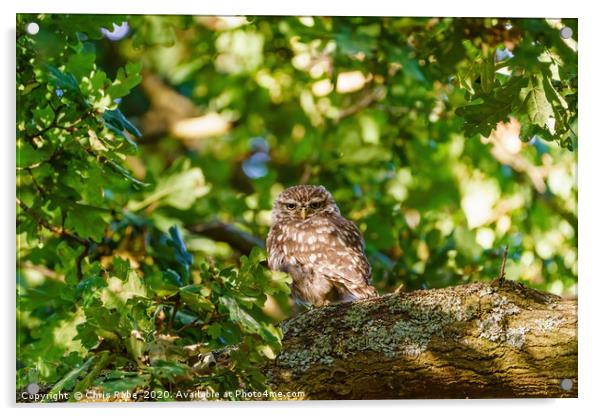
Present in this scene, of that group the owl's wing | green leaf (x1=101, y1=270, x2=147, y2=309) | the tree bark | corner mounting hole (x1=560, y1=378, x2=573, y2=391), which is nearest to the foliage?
green leaf (x1=101, y1=270, x2=147, y2=309)

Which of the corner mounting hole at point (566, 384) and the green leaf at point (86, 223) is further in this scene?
the green leaf at point (86, 223)

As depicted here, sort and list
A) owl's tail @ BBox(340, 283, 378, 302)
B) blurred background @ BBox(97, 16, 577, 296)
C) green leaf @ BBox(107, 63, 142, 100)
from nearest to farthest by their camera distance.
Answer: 1. green leaf @ BBox(107, 63, 142, 100)
2. owl's tail @ BBox(340, 283, 378, 302)
3. blurred background @ BBox(97, 16, 577, 296)

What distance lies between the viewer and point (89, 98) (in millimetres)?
3049

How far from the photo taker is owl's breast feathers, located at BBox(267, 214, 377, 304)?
3369 millimetres

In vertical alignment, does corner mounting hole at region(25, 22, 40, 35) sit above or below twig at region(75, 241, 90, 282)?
above

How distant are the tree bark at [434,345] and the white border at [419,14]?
Result: 4.7 inches

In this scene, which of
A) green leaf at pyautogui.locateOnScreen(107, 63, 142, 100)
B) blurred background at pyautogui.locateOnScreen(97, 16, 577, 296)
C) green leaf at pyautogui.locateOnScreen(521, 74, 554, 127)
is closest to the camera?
green leaf at pyautogui.locateOnScreen(521, 74, 554, 127)

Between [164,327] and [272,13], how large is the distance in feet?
4.29

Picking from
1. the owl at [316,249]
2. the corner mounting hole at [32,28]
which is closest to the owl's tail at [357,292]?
the owl at [316,249]

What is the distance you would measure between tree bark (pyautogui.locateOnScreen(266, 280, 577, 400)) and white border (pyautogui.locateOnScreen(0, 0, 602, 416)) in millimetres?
119

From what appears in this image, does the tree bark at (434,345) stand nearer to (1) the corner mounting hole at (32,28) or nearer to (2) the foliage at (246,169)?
(2) the foliage at (246,169)

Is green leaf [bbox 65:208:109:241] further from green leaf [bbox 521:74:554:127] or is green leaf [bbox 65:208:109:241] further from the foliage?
green leaf [bbox 521:74:554:127]

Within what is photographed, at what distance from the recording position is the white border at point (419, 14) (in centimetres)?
292
